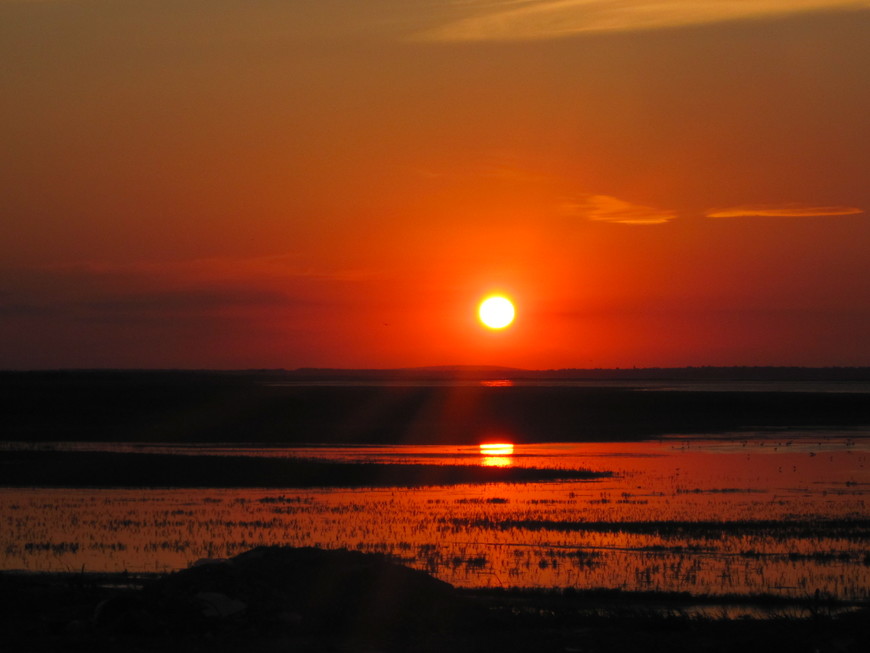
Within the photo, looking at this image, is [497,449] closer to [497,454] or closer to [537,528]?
[497,454]

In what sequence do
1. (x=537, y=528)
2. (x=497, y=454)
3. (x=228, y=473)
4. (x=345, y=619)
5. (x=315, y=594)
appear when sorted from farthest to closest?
(x=497, y=454), (x=228, y=473), (x=537, y=528), (x=315, y=594), (x=345, y=619)

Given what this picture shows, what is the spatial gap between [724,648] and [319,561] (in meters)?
6.07

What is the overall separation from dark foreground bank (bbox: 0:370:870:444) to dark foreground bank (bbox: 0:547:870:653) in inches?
1417

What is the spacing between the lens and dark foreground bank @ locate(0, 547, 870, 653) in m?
13.7

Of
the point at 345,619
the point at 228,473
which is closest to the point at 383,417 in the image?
the point at 228,473

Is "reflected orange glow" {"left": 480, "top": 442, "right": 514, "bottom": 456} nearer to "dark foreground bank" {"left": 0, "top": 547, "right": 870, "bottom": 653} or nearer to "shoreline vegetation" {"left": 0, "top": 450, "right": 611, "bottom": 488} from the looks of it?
→ "shoreline vegetation" {"left": 0, "top": 450, "right": 611, "bottom": 488}

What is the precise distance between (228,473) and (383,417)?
32236mm

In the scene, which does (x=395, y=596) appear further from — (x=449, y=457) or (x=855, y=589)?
(x=449, y=457)

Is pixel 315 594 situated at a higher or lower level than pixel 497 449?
lower

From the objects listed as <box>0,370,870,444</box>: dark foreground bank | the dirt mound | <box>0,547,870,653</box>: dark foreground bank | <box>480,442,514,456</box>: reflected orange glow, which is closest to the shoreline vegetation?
<box>480,442,514,456</box>: reflected orange glow

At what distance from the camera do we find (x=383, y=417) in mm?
69188

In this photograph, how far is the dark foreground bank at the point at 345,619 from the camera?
13711 millimetres

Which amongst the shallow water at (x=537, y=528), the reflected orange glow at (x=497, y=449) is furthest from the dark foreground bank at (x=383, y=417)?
the shallow water at (x=537, y=528)

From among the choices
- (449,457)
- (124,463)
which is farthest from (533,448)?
(124,463)
